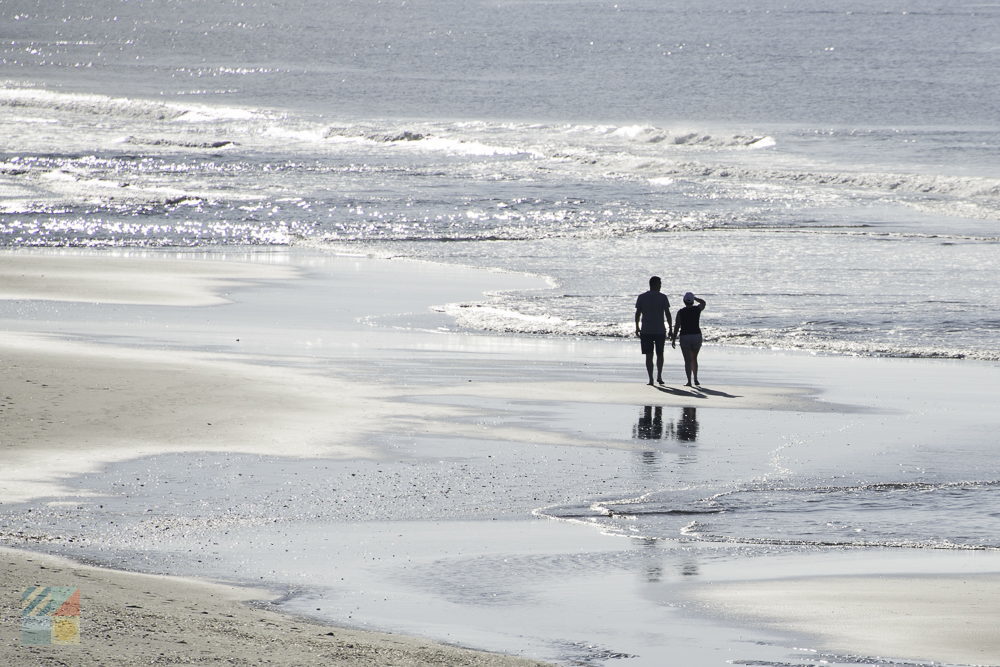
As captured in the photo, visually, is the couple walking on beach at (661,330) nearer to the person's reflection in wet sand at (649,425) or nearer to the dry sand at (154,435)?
the person's reflection in wet sand at (649,425)

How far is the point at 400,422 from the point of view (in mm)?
12953

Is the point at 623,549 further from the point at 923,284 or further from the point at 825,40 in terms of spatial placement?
the point at 825,40

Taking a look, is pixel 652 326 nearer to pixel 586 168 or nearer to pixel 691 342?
pixel 691 342

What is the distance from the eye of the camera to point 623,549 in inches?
360

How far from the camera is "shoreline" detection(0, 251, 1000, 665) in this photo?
7605mm

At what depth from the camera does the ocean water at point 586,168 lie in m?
22.9

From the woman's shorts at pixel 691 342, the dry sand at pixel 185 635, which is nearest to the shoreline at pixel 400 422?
the dry sand at pixel 185 635

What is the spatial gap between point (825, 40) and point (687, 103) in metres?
48.3

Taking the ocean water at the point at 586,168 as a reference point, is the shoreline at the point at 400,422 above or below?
below

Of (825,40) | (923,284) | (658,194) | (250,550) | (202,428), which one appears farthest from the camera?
(825,40)

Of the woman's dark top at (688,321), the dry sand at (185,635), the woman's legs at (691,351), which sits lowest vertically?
the dry sand at (185,635)

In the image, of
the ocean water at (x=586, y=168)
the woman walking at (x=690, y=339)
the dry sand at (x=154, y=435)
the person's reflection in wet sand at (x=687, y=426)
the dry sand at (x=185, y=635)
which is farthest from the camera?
the ocean water at (x=586, y=168)

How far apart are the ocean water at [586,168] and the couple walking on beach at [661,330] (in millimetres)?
3279

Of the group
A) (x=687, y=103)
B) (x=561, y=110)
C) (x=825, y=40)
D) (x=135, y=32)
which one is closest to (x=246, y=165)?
(x=561, y=110)
